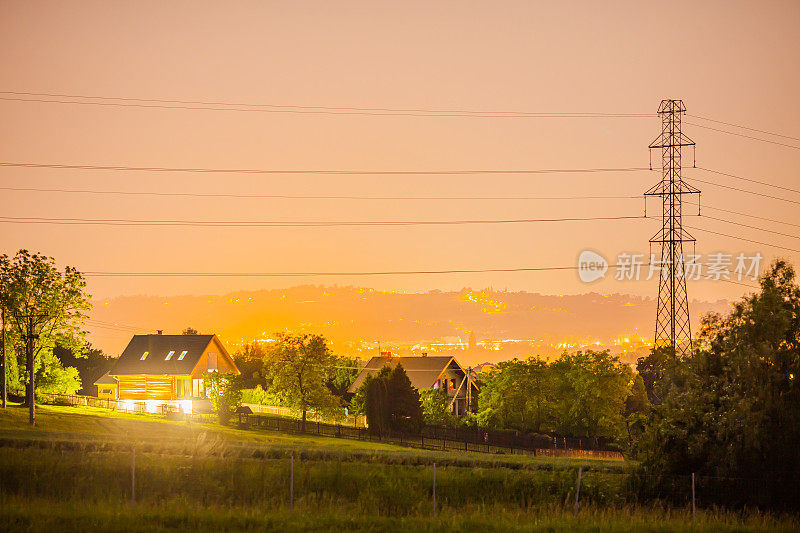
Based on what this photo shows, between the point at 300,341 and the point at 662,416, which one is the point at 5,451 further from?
the point at 300,341

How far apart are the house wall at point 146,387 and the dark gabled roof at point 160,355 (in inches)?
29.8

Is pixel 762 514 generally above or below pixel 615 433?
above

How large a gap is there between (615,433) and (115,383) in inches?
2493

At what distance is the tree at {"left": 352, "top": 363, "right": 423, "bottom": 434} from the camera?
78.6 m

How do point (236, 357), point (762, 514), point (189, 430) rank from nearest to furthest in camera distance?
point (762, 514) < point (189, 430) < point (236, 357)

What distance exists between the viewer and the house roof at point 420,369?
356ft

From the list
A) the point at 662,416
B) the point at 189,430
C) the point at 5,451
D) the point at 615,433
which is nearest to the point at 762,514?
the point at 662,416

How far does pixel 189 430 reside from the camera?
2469 inches

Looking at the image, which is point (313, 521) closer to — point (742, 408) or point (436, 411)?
point (742, 408)

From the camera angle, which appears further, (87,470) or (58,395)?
(58,395)

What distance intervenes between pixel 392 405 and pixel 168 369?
32.3 metres

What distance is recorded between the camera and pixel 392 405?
3108 inches

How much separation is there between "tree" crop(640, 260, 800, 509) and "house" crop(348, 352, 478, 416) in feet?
248

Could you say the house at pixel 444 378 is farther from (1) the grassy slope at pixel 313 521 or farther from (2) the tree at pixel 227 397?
(1) the grassy slope at pixel 313 521
